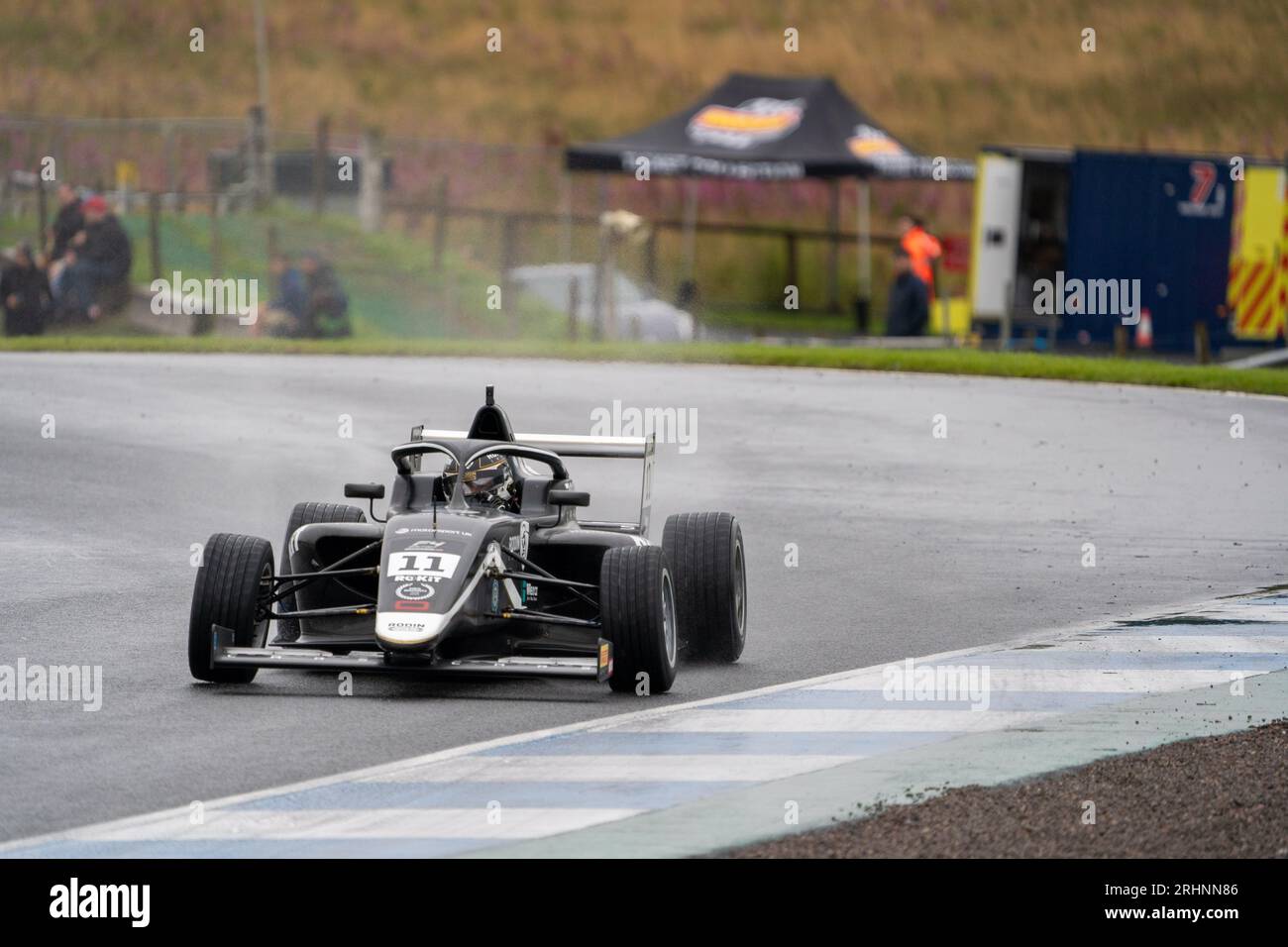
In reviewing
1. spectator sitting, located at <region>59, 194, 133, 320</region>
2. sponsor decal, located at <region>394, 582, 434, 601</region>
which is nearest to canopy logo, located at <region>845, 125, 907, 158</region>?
spectator sitting, located at <region>59, 194, 133, 320</region>

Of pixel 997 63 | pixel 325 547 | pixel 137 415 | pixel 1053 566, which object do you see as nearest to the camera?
pixel 325 547

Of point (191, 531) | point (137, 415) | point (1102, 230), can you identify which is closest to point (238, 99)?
point (1102, 230)

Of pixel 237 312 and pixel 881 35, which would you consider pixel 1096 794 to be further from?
pixel 881 35

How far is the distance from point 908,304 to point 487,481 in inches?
772

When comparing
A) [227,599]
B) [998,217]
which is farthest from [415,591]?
[998,217]

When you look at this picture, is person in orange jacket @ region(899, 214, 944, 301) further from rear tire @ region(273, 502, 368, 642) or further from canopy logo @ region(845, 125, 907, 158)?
rear tire @ region(273, 502, 368, 642)

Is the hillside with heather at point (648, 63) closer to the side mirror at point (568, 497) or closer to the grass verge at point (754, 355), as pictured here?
the grass verge at point (754, 355)

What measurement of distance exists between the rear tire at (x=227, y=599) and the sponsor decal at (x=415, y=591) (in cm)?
78

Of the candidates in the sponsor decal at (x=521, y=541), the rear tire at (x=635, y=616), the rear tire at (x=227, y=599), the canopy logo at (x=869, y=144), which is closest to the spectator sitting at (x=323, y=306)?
the canopy logo at (x=869, y=144)

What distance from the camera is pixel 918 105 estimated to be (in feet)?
161

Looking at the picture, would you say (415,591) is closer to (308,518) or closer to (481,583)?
(481,583)
